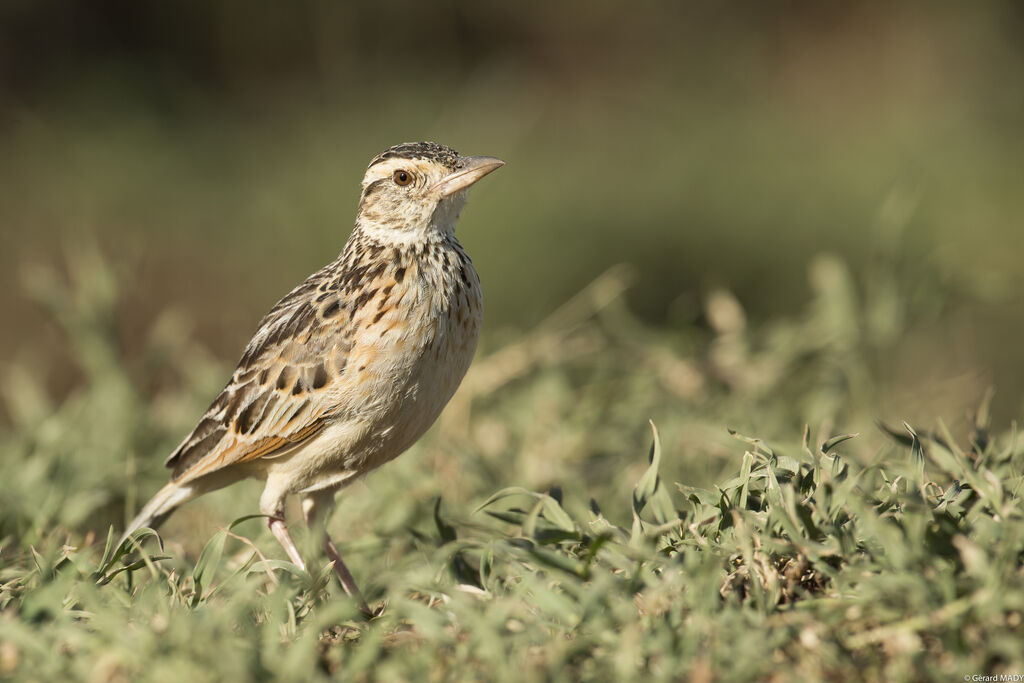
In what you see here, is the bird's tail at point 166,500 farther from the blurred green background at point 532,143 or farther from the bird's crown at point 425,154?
the blurred green background at point 532,143

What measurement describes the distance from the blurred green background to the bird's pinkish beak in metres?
5.54

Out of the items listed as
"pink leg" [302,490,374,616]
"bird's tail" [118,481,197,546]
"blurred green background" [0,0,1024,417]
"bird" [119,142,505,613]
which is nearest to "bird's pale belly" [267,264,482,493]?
"bird" [119,142,505,613]

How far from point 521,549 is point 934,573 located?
1.12m

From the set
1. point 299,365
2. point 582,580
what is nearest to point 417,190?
point 299,365

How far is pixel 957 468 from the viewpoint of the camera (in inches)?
143

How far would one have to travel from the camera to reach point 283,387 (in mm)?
4867

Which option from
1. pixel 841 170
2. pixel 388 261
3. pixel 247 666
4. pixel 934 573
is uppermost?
pixel 388 261

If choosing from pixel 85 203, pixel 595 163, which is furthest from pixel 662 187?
pixel 85 203

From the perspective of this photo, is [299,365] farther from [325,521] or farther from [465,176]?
[465,176]

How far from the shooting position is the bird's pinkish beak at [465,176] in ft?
16.7

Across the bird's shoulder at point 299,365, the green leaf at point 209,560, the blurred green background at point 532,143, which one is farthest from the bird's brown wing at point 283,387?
the blurred green background at point 532,143

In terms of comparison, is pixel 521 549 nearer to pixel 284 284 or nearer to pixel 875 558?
pixel 875 558

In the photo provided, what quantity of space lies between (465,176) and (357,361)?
1.01m

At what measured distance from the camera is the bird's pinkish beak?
5.08m
